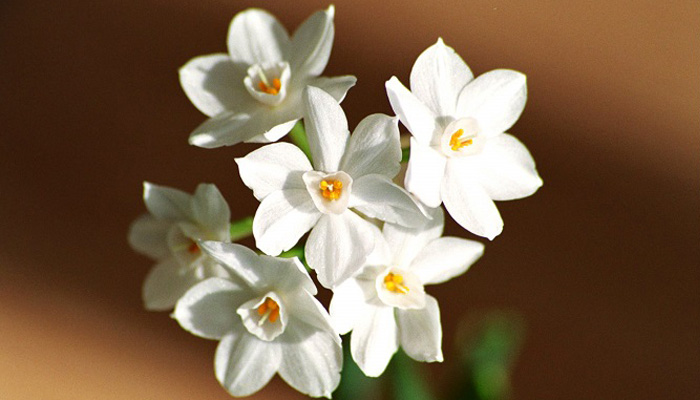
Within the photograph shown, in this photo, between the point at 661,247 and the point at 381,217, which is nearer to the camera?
the point at 381,217

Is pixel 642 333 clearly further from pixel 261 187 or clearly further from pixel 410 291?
pixel 261 187

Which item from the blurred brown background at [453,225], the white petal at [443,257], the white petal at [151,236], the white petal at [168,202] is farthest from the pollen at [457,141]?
the blurred brown background at [453,225]

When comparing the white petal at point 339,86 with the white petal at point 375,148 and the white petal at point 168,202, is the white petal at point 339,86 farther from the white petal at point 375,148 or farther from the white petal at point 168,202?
the white petal at point 168,202

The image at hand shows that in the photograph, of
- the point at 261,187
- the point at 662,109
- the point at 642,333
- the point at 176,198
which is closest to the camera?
the point at 261,187

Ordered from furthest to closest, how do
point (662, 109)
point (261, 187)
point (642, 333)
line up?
point (662, 109) → point (642, 333) → point (261, 187)

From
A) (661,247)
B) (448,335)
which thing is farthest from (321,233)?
(661,247)


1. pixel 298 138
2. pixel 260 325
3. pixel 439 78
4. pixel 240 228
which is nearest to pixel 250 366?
pixel 260 325

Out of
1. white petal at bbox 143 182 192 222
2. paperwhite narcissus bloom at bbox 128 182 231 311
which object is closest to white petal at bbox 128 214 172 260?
paperwhite narcissus bloom at bbox 128 182 231 311

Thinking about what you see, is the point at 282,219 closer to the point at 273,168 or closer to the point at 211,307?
the point at 273,168
